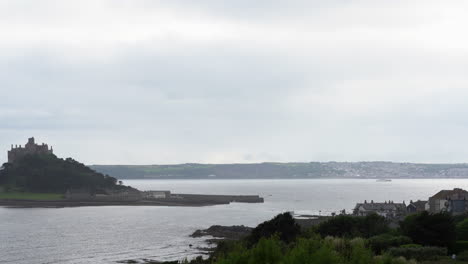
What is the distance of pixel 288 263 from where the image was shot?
26.3 meters

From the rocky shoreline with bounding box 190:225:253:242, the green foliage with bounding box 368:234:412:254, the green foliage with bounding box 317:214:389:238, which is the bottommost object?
the rocky shoreline with bounding box 190:225:253:242

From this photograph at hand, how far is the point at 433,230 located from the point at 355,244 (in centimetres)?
1727

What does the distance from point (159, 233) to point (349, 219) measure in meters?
39.3

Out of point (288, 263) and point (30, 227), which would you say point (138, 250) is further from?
point (288, 263)

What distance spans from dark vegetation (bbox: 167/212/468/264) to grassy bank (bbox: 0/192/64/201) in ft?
422

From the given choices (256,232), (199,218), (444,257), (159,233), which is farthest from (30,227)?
(444,257)

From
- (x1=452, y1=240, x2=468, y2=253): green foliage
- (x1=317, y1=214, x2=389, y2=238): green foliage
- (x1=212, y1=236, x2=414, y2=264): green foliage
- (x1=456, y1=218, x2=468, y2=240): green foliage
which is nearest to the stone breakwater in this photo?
(x1=317, y1=214, x2=389, y2=238): green foliage

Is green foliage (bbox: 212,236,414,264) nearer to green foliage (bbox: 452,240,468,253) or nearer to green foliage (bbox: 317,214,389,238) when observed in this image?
green foliage (bbox: 452,240,468,253)

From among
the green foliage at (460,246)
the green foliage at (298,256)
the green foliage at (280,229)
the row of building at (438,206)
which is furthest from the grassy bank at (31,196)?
the green foliage at (298,256)

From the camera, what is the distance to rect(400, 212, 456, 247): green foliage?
50.2m

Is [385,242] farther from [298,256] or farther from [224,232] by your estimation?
[224,232]

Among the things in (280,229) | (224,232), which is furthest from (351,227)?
(224,232)

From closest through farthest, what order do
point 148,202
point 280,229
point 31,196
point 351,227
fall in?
point 280,229
point 351,227
point 31,196
point 148,202

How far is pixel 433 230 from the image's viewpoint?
5066cm
